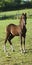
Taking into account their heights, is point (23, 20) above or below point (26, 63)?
above

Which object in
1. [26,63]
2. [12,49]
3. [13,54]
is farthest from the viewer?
[12,49]

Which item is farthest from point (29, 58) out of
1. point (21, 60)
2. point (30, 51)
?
point (30, 51)

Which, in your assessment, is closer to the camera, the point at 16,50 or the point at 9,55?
the point at 9,55

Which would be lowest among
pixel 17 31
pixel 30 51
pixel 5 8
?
pixel 5 8

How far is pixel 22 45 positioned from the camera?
9500 millimetres

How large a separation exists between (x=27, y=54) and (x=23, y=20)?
4.14 feet

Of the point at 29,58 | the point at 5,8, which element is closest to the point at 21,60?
the point at 29,58

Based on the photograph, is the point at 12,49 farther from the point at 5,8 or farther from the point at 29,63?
the point at 5,8

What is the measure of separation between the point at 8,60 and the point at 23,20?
1556 mm

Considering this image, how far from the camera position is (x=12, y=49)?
904 centimetres

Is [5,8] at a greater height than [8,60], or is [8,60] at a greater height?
[8,60]

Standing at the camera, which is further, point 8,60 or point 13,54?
point 13,54

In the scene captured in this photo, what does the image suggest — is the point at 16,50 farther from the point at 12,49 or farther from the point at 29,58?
the point at 29,58

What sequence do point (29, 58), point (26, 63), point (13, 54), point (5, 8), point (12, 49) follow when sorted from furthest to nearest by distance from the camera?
point (5, 8) < point (12, 49) < point (13, 54) < point (29, 58) < point (26, 63)
